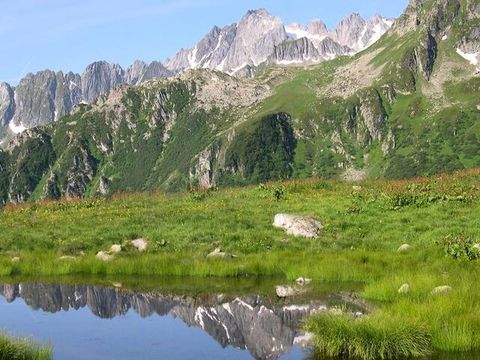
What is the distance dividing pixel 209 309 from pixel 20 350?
7928 mm

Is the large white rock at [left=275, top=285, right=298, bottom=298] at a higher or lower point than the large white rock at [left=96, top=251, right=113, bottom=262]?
lower

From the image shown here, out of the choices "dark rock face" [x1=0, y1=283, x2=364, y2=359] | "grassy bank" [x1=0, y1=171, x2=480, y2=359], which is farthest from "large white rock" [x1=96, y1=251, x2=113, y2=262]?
"dark rock face" [x1=0, y1=283, x2=364, y2=359]

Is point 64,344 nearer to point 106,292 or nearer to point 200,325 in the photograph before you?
point 200,325

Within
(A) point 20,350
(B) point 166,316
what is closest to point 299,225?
(B) point 166,316

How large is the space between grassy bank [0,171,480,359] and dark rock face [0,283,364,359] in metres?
2.17

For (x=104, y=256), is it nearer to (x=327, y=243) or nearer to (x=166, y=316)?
(x=166, y=316)

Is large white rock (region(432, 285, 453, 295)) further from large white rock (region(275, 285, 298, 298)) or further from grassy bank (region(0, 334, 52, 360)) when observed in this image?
grassy bank (region(0, 334, 52, 360))

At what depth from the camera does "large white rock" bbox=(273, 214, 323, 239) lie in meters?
31.2

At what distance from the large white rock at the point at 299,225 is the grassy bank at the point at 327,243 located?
21.4 inches

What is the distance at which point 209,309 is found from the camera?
19.5m

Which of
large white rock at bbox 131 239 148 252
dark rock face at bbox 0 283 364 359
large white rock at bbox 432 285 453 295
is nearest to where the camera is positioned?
dark rock face at bbox 0 283 364 359

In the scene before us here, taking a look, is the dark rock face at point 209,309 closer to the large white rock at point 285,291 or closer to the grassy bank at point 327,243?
the large white rock at point 285,291

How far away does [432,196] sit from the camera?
3559 cm

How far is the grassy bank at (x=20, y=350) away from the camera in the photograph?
40.3 feet
